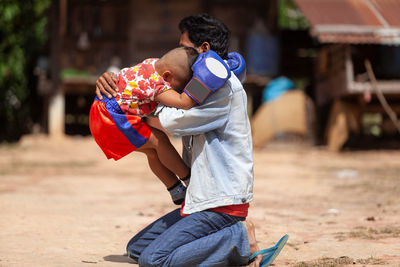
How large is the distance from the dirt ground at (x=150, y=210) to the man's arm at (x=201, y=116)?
985 millimetres

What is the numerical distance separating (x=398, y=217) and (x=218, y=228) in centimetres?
246

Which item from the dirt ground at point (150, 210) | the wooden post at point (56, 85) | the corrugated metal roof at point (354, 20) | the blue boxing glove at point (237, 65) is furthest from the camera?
the wooden post at point (56, 85)

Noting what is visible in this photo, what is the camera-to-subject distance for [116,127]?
11.2ft

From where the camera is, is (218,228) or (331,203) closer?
(218,228)

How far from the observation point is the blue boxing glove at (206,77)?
10.3ft

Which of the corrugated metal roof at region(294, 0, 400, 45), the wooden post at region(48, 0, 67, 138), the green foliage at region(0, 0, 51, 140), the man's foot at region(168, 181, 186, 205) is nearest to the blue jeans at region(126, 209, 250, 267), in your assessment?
the man's foot at region(168, 181, 186, 205)

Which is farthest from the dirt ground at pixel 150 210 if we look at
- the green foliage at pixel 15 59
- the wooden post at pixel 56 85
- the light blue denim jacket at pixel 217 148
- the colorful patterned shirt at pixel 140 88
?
the wooden post at pixel 56 85

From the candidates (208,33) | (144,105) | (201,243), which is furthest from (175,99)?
(201,243)

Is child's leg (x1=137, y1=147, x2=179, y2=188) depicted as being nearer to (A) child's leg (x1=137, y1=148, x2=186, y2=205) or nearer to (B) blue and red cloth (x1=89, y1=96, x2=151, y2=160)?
(A) child's leg (x1=137, y1=148, x2=186, y2=205)

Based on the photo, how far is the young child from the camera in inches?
130

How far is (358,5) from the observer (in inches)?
591

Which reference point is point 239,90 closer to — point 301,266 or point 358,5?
point 301,266

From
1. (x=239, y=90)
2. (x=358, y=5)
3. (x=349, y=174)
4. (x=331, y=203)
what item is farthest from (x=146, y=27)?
(x=239, y=90)

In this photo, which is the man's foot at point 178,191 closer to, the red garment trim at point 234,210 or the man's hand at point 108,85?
the red garment trim at point 234,210
